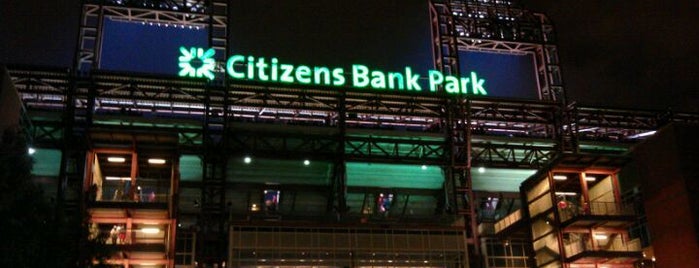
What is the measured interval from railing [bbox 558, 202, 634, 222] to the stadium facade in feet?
0.30

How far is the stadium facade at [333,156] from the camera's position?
4819cm

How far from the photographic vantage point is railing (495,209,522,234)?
5526 centimetres

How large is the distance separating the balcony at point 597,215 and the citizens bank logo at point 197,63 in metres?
28.0

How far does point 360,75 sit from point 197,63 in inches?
508

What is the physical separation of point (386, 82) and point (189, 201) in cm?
1832

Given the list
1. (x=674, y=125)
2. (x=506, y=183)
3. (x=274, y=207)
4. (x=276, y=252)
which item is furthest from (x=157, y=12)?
(x=674, y=125)

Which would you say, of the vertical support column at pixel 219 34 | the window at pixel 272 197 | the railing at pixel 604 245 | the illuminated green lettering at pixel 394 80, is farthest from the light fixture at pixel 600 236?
the vertical support column at pixel 219 34

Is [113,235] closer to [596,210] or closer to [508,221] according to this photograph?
[508,221]

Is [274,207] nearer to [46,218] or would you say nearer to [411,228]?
[411,228]

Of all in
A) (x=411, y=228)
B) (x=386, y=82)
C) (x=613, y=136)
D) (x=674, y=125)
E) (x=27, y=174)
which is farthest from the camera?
(x=613, y=136)

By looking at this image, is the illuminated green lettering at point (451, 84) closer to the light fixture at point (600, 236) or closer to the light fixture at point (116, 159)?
the light fixture at point (600, 236)

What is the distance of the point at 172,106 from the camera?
54.9 m

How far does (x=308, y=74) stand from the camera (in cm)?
5722

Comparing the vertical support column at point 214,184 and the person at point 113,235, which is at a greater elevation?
the vertical support column at point 214,184
